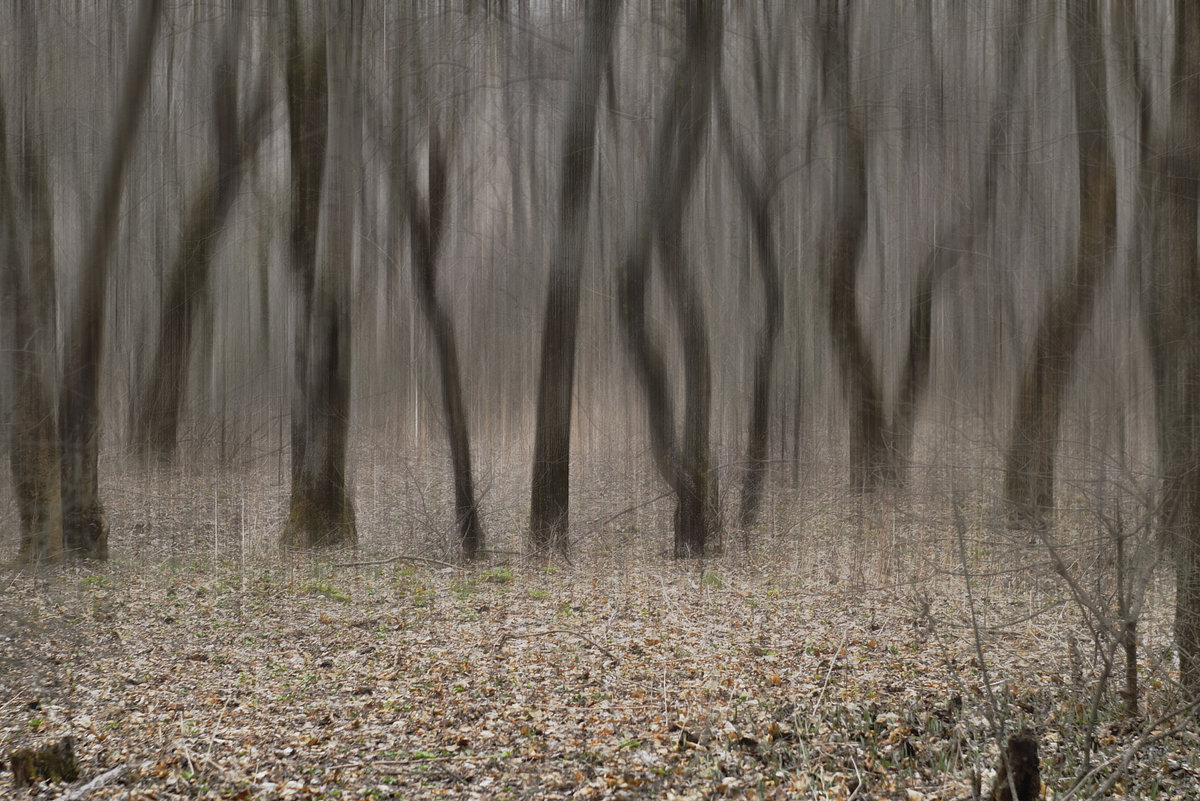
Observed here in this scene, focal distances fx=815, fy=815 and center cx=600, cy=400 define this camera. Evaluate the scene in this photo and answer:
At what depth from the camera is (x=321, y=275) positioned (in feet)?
27.2

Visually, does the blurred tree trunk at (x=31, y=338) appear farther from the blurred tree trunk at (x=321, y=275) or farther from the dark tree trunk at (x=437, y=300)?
the dark tree trunk at (x=437, y=300)

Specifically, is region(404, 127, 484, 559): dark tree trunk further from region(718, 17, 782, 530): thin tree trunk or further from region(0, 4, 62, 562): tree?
region(0, 4, 62, 562): tree

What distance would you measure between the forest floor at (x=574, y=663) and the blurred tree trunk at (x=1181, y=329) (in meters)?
0.36

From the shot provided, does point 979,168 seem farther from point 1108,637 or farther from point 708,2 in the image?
point 1108,637

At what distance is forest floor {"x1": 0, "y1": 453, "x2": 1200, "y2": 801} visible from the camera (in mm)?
4277

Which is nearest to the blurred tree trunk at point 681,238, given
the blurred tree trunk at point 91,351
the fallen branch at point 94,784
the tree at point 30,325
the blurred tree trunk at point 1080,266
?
the blurred tree trunk at point 1080,266

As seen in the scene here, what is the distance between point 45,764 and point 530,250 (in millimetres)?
5676

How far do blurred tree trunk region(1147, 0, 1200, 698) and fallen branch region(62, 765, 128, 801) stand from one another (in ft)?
18.8

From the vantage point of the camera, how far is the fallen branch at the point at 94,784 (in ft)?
13.2

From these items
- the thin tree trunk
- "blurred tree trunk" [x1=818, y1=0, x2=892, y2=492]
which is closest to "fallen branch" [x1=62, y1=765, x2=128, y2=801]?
the thin tree trunk

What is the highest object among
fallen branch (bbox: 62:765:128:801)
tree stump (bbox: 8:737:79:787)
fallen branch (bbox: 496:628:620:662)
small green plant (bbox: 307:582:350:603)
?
small green plant (bbox: 307:582:350:603)

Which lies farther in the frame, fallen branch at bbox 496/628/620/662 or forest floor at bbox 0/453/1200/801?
fallen branch at bbox 496/628/620/662

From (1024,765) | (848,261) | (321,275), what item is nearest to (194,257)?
(321,275)

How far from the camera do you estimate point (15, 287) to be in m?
7.75
